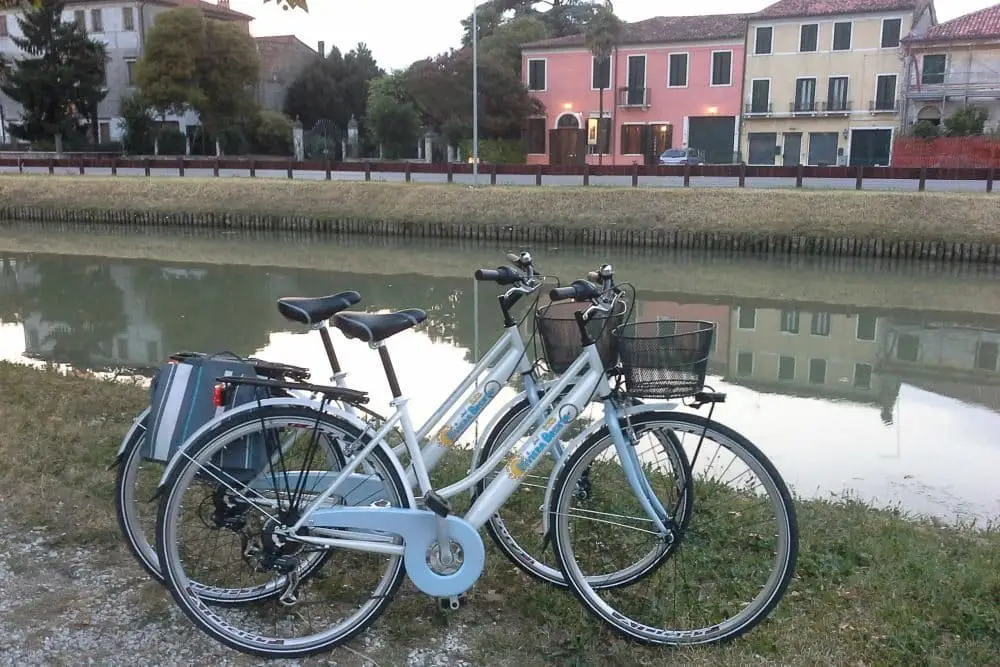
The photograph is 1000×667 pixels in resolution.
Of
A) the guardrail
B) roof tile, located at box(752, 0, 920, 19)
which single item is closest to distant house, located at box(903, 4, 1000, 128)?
roof tile, located at box(752, 0, 920, 19)

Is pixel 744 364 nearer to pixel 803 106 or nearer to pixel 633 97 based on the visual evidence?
pixel 803 106

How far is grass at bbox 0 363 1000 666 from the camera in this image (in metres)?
2.56

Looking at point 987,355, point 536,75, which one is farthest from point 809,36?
point 987,355

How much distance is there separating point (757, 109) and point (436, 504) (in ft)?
101

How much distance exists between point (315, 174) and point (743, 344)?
17240 mm

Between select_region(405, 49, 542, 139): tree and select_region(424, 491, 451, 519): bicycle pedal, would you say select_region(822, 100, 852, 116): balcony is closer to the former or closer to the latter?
select_region(405, 49, 542, 139): tree

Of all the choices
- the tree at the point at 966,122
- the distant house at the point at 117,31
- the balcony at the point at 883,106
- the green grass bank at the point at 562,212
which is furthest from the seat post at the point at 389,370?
the distant house at the point at 117,31

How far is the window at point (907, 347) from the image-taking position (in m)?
9.75

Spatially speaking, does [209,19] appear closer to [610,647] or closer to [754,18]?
[754,18]

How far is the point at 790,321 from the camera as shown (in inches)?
457

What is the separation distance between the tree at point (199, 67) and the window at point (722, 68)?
646 inches

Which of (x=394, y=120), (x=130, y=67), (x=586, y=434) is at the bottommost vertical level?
(x=586, y=434)

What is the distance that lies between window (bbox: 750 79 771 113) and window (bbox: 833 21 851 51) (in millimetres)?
2426

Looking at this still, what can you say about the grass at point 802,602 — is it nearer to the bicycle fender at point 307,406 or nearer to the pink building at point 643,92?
the bicycle fender at point 307,406
